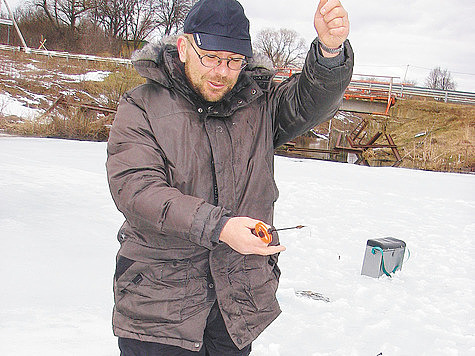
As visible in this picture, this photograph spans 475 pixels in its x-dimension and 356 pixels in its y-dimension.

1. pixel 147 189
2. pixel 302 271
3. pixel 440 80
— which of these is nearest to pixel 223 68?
pixel 147 189

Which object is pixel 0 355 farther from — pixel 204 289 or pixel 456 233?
pixel 456 233

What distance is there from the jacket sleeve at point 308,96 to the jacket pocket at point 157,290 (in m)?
0.69

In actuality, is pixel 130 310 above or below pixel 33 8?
below

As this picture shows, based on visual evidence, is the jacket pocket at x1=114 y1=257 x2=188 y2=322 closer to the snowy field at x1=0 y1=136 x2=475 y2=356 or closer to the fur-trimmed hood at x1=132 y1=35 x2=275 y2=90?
the fur-trimmed hood at x1=132 y1=35 x2=275 y2=90

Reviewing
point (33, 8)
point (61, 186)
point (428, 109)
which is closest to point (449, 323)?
point (61, 186)

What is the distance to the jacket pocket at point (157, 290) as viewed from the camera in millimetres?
1670

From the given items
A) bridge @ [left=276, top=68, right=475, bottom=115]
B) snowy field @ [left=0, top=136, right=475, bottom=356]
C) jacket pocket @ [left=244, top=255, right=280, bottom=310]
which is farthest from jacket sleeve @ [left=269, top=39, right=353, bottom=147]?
bridge @ [left=276, top=68, right=475, bottom=115]

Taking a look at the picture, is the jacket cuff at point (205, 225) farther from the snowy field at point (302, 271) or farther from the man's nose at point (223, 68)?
the snowy field at point (302, 271)

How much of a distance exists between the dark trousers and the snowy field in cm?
141

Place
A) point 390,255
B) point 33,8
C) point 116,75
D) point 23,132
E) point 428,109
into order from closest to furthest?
point 390,255 < point 23,132 < point 116,75 < point 428,109 < point 33,8

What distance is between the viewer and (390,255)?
4.92 meters

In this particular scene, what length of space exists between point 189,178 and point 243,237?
38 cm

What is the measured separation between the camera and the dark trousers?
1.72 metres

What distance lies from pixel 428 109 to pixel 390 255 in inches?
758
